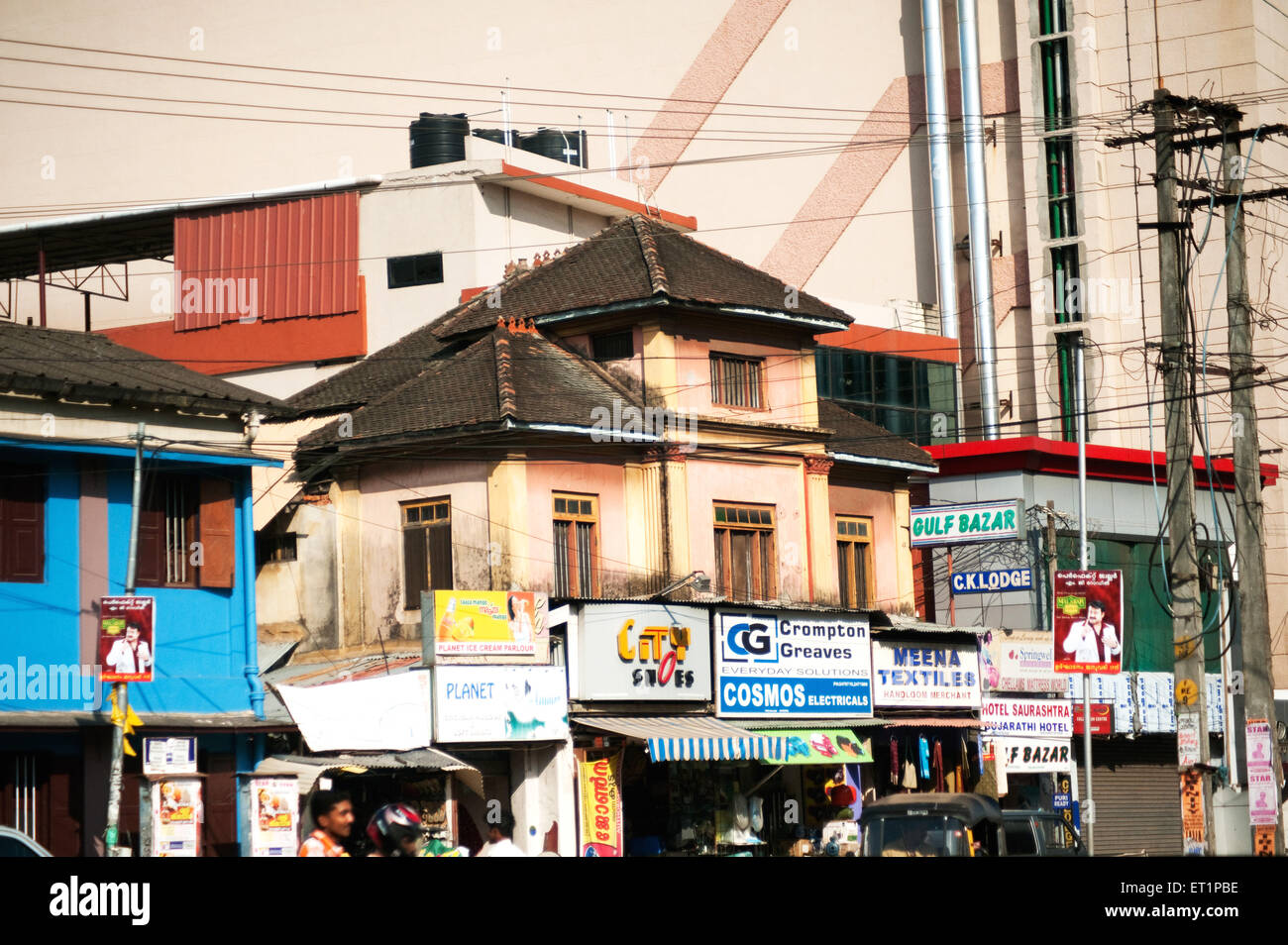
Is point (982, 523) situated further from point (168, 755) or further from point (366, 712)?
point (168, 755)

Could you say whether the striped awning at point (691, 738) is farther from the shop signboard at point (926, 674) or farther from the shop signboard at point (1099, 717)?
the shop signboard at point (1099, 717)

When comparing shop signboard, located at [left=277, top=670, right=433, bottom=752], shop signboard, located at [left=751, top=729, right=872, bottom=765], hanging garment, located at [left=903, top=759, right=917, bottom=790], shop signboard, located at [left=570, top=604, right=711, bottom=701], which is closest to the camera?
shop signboard, located at [left=277, top=670, right=433, bottom=752]

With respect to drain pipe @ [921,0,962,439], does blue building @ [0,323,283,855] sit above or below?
below

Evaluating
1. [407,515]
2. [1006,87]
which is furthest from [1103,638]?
[1006,87]

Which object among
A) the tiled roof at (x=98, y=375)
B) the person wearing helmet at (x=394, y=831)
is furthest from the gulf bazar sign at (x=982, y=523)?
the person wearing helmet at (x=394, y=831)

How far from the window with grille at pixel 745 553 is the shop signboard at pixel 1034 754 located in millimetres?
7285

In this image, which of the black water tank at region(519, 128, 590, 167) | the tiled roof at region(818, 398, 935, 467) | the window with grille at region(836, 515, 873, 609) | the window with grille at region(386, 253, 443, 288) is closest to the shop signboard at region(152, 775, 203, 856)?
the window with grille at region(836, 515, 873, 609)

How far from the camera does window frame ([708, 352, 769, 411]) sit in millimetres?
34531

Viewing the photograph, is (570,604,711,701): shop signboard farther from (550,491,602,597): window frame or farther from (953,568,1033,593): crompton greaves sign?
(953,568,1033,593): crompton greaves sign

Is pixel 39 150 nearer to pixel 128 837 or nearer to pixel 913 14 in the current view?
pixel 913 14

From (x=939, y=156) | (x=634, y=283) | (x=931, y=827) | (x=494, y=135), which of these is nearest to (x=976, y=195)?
(x=939, y=156)

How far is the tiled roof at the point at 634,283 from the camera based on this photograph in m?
34.2

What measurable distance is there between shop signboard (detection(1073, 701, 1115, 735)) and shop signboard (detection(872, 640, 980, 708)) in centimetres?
509

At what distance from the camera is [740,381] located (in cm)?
3522
